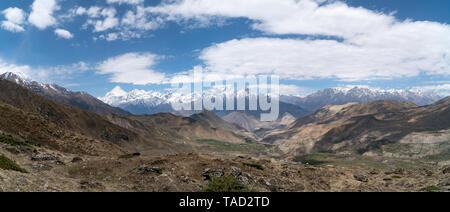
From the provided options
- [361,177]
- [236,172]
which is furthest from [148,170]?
[361,177]

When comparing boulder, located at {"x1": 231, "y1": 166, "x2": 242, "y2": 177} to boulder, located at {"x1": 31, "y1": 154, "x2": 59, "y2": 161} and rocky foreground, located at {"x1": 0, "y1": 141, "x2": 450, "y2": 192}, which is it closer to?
rocky foreground, located at {"x1": 0, "y1": 141, "x2": 450, "y2": 192}

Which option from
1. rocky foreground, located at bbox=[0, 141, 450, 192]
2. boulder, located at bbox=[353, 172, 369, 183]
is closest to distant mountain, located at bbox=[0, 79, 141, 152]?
rocky foreground, located at bbox=[0, 141, 450, 192]

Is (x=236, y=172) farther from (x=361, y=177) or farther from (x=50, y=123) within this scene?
(x=50, y=123)

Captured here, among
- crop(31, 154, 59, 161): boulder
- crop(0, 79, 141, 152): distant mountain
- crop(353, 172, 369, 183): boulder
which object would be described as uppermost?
crop(0, 79, 141, 152): distant mountain

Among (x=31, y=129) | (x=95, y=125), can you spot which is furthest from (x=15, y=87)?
(x=31, y=129)

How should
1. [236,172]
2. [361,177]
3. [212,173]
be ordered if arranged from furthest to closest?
[361,177] < [236,172] < [212,173]

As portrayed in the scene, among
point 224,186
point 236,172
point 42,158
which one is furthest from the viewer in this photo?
point 42,158

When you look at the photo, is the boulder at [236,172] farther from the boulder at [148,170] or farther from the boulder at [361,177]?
the boulder at [361,177]
